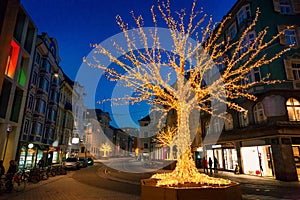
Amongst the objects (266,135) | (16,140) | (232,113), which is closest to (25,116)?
(16,140)

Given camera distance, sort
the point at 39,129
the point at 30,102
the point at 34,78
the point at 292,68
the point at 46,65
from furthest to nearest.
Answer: the point at 46,65
the point at 39,129
the point at 34,78
the point at 30,102
the point at 292,68

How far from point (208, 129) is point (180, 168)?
2291cm

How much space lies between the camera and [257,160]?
1980cm

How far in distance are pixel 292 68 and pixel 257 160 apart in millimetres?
9173

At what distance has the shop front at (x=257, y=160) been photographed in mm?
18688

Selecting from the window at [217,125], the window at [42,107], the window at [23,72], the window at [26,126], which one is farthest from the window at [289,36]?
the window at [42,107]

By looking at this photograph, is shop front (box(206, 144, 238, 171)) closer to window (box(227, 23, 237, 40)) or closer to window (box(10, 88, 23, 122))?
window (box(227, 23, 237, 40))

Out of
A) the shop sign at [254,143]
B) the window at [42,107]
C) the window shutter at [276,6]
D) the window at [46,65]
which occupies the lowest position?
the shop sign at [254,143]

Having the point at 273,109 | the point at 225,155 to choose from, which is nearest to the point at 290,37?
the point at 273,109

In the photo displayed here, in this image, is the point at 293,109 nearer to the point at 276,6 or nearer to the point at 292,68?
the point at 292,68

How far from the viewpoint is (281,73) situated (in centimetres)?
1875

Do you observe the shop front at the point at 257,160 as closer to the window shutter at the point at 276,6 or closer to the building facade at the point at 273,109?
the building facade at the point at 273,109

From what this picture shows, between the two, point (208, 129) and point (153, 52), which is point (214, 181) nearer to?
point (153, 52)

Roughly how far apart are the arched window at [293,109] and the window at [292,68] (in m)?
2.11
